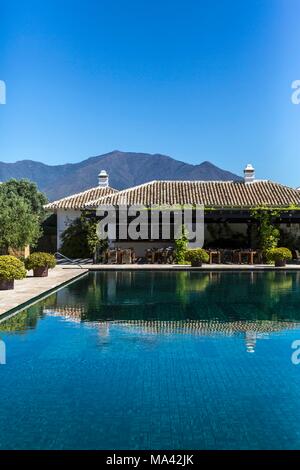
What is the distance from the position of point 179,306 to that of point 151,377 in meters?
5.27

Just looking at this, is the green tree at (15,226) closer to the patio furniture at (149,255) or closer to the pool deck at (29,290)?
the pool deck at (29,290)

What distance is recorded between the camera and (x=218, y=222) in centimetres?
2594

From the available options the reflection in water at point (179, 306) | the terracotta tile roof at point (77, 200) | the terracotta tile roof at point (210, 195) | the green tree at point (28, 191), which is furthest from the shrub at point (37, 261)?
the green tree at point (28, 191)

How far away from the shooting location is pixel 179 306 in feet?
36.4

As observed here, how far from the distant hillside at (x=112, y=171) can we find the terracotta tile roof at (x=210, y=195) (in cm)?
12196

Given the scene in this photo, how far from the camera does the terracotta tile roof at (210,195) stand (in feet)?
80.2

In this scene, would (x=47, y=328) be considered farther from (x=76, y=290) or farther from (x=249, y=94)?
(x=249, y=94)

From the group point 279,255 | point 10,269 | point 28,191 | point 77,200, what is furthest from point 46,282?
point 28,191

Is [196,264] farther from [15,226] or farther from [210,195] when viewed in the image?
[15,226]

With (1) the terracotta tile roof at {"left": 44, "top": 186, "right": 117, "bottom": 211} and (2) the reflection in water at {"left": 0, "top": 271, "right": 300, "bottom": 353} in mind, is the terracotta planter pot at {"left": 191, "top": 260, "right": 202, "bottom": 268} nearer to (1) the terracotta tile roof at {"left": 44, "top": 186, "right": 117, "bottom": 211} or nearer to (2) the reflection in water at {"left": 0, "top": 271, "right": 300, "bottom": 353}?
(2) the reflection in water at {"left": 0, "top": 271, "right": 300, "bottom": 353}

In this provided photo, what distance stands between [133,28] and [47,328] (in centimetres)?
1422

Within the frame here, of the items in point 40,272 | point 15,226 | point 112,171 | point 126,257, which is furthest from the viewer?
point 112,171

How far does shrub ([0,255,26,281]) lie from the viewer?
513 inches
